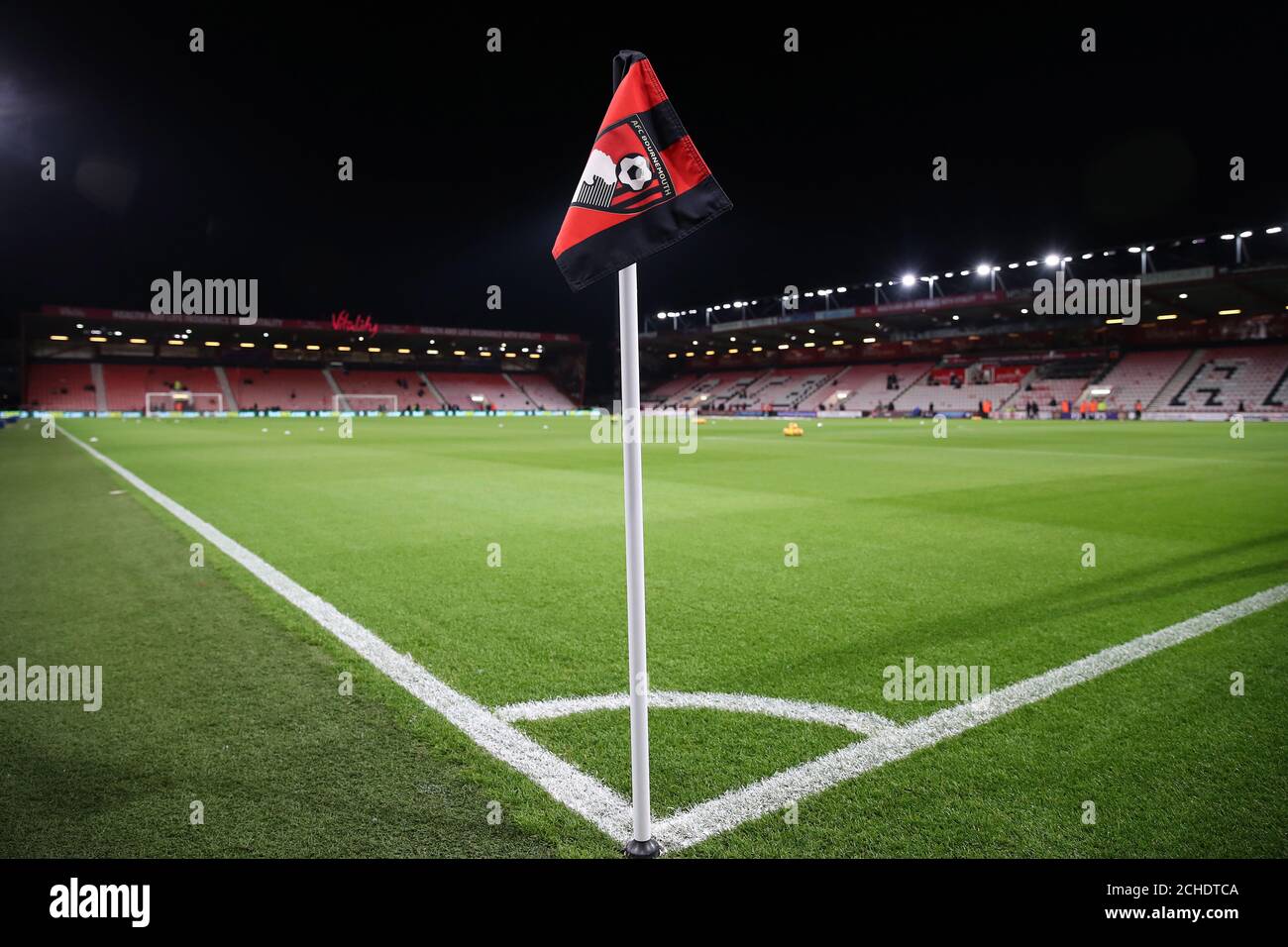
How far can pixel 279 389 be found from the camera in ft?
239

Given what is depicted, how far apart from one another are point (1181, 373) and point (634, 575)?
64032mm

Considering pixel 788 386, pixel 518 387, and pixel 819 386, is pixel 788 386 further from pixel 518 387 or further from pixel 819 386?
pixel 518 387

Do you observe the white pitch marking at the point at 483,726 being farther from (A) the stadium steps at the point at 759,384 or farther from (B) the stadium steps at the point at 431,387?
(B) the stadium steps at the point at 431,387

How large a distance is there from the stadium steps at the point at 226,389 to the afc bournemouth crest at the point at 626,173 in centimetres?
7654

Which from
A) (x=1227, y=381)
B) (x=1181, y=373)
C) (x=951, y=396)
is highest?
(x=1181, y=373)

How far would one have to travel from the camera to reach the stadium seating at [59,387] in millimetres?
60781

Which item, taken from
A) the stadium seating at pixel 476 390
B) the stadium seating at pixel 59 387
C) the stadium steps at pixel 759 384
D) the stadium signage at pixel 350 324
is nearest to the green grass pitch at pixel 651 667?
the stadium signage at pixel 350 324

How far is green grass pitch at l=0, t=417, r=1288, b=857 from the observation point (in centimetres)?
263

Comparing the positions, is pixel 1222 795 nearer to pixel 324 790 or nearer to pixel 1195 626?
pixel 1195 626

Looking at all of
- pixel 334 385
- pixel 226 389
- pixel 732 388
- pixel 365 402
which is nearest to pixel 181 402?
pixel 226 389

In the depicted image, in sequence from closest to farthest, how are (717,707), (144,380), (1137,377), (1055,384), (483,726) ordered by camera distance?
(483,726), (717,707), (1137,377), (1055,384), (144,380)

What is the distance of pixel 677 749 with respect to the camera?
3.22 meters
